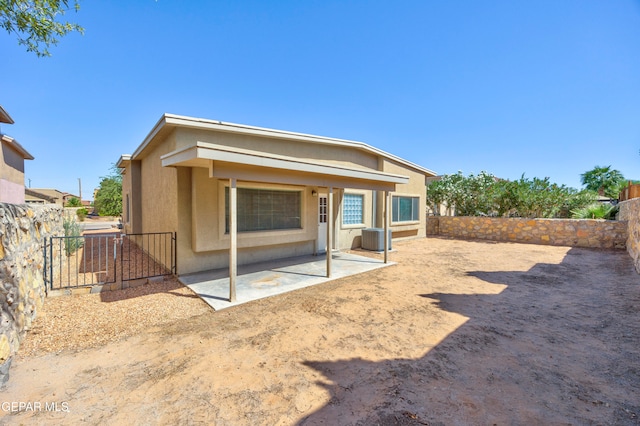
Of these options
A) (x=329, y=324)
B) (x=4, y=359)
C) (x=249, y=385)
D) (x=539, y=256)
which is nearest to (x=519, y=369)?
(x=329, y=324)

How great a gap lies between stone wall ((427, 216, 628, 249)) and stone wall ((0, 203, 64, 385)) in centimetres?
1716

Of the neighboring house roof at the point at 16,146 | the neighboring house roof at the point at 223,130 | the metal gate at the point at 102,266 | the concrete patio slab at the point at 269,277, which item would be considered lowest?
the concrete patio slab at the point at 269,277

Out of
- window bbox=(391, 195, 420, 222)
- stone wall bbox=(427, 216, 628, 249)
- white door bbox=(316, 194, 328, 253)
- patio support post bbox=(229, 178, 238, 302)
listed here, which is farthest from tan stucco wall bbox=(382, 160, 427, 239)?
patio support post bbox=(229, 178, 238, 302)

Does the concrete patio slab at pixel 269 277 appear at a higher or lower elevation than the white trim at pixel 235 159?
lower

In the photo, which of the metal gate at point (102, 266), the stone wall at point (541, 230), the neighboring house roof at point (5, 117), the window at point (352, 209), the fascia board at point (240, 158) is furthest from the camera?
the stone wall at point (541, 230)

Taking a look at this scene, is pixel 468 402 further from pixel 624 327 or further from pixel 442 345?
pixel 624 327

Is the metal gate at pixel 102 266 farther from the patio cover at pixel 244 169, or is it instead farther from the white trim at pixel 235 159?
the patio cover at pixel 244 169

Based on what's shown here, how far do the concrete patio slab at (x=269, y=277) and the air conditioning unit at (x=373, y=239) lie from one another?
1.70 meters

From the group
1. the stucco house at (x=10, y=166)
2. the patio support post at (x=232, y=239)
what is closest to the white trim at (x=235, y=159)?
the patio support post at (x=232, y=239)

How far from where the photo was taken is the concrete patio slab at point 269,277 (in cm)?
552

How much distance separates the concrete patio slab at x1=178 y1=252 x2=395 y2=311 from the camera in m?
5.52

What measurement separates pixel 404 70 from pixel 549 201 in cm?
1066

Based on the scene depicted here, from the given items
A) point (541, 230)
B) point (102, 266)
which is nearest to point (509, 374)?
point (102, 266)

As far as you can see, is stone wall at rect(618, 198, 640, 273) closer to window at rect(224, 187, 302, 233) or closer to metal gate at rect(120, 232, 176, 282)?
window at rect(224, 187, 302, 233)
